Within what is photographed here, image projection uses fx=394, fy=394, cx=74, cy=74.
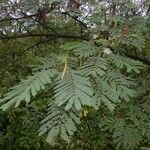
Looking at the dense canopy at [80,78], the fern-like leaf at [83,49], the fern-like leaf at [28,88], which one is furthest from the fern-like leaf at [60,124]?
the fern-like leaf at [83,49]

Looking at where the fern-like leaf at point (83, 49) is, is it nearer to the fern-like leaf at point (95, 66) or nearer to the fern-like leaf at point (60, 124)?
the fern-like leaf at point (95, 66)

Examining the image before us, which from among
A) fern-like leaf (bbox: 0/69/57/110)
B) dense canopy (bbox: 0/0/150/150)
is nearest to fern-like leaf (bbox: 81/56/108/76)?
dense canopy (bbox: 0/0/150/150)

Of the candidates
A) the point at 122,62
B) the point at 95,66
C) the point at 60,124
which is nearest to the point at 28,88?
the point at 60,124

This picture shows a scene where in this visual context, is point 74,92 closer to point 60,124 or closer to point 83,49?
point 60,124

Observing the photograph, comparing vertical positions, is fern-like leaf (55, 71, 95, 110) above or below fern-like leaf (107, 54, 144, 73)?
above

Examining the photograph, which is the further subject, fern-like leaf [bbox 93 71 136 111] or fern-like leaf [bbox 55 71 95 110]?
fern-like leaf [bbox 93 71 136 111]

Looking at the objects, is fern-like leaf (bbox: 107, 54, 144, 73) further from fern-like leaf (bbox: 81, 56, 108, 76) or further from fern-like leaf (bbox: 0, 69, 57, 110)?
fern-like leaf (bbox: 0, 69, 57, 110)

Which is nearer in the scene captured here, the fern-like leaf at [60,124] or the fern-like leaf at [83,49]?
the fern-like leaf at [60,124]

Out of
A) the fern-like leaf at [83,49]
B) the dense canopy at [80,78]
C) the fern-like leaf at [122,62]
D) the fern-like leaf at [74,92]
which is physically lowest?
the dense canopy at [80,78]

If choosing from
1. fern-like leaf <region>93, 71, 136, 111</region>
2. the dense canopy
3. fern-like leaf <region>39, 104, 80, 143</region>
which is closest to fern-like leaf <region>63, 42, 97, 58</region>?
the dense canopy

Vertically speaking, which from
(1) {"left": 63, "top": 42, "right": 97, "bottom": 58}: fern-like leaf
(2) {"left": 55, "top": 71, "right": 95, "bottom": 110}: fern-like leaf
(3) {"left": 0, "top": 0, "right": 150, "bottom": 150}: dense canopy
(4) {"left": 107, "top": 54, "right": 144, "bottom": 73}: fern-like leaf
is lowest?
(3) {"left": 0, "top": 0, "right": 150, "bottom": 150}: dense canopy

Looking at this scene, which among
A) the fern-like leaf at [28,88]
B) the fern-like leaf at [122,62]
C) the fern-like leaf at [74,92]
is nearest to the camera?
the fern-like leaf at [74,92]

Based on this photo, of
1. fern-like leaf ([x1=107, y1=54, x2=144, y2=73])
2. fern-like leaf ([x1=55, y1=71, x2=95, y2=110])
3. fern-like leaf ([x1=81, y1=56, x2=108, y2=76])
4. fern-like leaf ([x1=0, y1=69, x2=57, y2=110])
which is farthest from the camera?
fern-like leaf ([x1=107, y1=54, x2=144, y2=73])

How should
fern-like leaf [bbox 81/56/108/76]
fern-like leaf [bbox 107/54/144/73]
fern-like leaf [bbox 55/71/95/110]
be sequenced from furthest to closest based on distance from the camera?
fern-like leaf [bbox 107/54/144/73] → fern-like leaf [bbox 81/56/108/76] → fern-like leaf [bbox 55/71/95/110]
